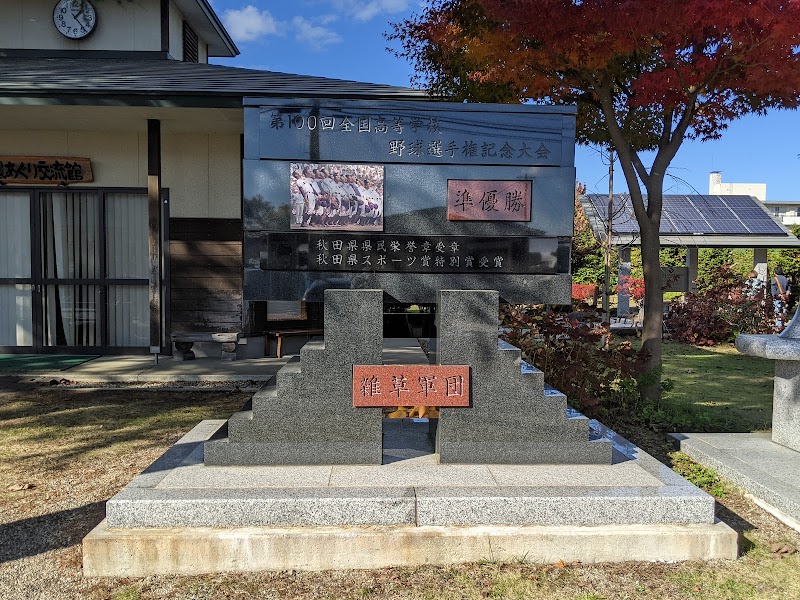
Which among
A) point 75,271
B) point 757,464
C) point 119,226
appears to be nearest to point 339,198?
point 757,464

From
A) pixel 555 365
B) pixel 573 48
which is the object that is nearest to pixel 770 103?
pixel 573 48

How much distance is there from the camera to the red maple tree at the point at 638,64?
18.4 ft

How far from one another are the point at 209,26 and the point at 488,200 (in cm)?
1078

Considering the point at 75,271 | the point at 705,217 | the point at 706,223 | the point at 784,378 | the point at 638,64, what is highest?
the point at 638,64

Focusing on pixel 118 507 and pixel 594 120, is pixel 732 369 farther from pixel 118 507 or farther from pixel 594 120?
pixel 118 507

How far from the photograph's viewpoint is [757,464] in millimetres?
4766

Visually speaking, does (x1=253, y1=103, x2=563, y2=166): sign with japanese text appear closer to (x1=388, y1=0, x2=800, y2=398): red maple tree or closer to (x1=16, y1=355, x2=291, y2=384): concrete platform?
(x1=388, y1=0, x2=800, y2=398): red maple tree

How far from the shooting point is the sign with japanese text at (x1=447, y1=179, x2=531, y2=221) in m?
4.43

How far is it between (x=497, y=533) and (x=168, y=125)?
8308 millimetres

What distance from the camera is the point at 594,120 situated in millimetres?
7562

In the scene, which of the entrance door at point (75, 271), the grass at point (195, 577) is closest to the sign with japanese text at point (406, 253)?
the grass at point (195, 577)

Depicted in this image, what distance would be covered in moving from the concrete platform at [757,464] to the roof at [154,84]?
588 cm

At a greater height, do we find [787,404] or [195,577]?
[787,404]

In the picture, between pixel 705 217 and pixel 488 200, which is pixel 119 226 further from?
pixel 705 217
